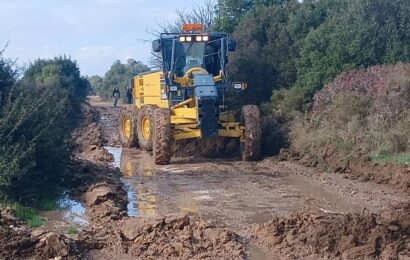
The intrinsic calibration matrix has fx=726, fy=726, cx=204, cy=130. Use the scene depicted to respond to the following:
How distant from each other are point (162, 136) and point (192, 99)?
148cm

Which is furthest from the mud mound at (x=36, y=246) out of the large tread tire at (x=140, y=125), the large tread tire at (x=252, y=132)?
the large tread tire at (x=140, y=125)

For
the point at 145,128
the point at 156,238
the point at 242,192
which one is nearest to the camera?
the point at 156,238

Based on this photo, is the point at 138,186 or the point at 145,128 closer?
the point at 138,186

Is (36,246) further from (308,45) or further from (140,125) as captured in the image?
(308,45)

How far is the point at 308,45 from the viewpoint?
2181 centimetres

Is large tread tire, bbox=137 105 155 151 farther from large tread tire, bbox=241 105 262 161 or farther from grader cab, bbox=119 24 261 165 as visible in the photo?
large tread tire, bbox=241 105 262 161

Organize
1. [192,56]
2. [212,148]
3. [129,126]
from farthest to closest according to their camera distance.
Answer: [129,126]
[212,148]
[192,56]

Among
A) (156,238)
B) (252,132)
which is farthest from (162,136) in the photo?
(156,238)

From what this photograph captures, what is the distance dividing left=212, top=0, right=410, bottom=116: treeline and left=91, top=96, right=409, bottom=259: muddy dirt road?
4135mm

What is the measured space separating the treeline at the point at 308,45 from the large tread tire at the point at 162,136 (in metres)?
4.43

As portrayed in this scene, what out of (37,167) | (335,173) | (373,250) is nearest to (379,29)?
(335,173)

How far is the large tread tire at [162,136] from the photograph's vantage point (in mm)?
17453

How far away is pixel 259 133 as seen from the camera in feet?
59.2

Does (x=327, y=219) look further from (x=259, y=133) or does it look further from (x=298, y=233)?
(x=259, y=133)
